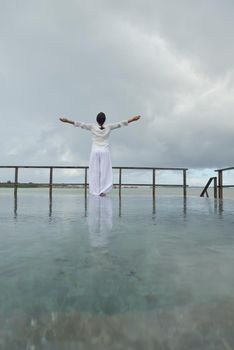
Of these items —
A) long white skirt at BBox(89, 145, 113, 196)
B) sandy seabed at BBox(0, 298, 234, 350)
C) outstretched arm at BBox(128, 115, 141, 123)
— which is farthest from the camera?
long white skirt at BBox(89, 145, 113, 196)

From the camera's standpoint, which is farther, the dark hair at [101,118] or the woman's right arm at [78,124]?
the dark hair at [101,118]

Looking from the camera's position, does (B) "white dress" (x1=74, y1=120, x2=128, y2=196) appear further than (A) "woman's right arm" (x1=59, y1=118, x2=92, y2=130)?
Yes

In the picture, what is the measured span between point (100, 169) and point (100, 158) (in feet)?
0.88

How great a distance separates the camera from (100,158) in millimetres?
Answer: 7488

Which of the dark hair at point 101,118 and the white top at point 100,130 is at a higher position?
the dark hair at point 101,118

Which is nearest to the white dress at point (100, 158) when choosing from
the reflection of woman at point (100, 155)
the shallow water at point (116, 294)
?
the reflection of woman at point (100, 155)

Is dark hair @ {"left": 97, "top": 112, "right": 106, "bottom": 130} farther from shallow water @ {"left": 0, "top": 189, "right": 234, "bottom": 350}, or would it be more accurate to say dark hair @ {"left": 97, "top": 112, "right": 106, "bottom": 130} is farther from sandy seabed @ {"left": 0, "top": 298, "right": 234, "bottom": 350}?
sandy seabed @ {"left": 0, "top": 298, "right": 234, "bottom": 350}

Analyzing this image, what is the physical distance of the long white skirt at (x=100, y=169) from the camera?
292 inches

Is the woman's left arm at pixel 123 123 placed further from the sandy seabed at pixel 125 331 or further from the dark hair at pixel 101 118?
the sandy seabed at pixel 125 331

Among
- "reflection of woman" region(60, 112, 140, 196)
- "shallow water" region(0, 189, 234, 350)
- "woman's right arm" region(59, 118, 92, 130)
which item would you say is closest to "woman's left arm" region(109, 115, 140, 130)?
"reflection of woman" region(60, 112, 140, 196)

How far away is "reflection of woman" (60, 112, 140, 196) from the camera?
6.98 m

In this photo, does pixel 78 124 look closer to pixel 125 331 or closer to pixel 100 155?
pixel 100 155

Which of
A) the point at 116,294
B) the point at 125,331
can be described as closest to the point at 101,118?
the point at 116,294

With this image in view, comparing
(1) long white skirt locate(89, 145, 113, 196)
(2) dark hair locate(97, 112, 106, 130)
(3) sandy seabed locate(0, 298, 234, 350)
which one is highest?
(2) dark hair locate(97, 112, 106, 130)
